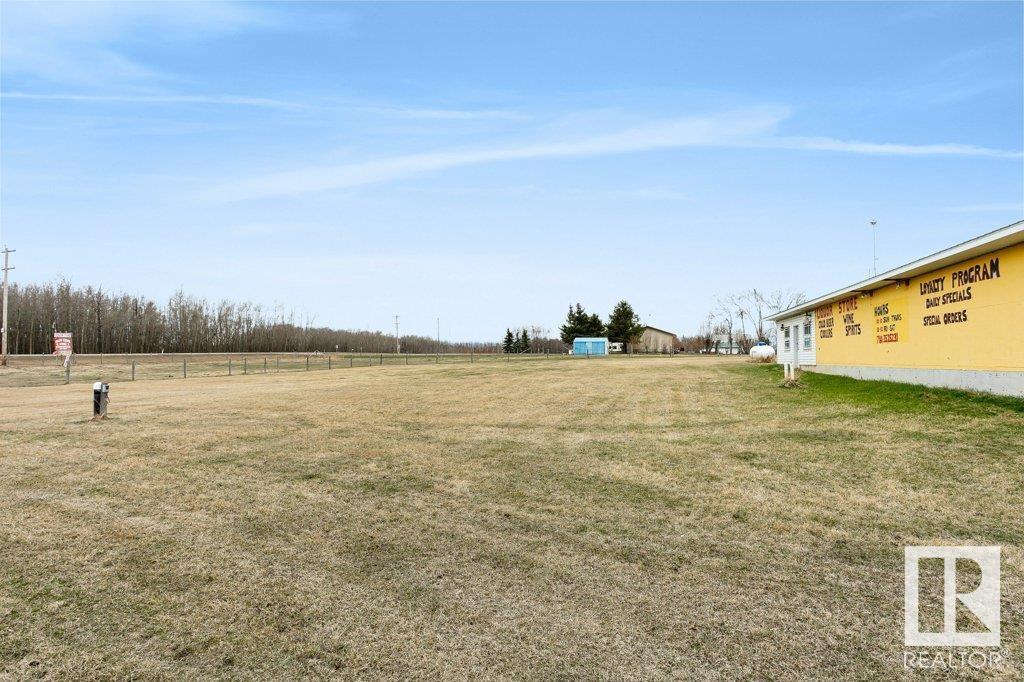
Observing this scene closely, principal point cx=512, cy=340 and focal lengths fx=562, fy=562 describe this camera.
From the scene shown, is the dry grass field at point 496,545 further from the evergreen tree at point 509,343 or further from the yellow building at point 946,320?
the evergreen tree at point 509,343

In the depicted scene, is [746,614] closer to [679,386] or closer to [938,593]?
[938,593]

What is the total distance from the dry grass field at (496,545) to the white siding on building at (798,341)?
15596 millimetres

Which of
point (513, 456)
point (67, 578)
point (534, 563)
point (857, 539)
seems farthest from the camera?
point (513, 456)

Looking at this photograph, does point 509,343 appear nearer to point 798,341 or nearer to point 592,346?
point 592,346

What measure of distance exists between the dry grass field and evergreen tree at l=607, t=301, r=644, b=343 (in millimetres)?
77666

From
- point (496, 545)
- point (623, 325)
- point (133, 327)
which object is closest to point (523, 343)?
point (623, 325)

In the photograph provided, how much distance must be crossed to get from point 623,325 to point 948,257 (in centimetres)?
7581

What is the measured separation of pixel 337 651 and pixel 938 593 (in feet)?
13.2

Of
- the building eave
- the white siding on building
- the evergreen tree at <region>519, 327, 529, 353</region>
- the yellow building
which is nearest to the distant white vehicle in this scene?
the white siding on building

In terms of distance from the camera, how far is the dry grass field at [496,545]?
323 centimetres

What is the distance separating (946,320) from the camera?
45.2ft

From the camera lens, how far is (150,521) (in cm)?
557

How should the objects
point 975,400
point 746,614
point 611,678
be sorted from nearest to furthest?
point 611,678 → point 746,614 → point 975,400

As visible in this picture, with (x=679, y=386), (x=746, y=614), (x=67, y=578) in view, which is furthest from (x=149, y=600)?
(x=679, y=386)
